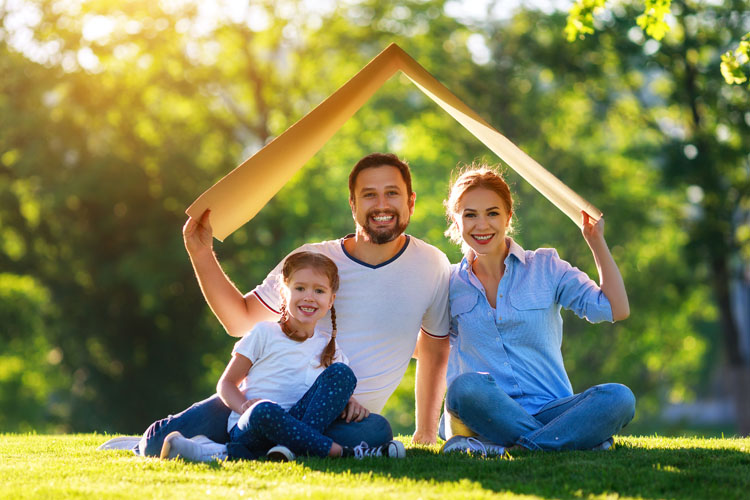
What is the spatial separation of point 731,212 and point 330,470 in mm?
16946

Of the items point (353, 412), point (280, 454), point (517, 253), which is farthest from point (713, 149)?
point (280, 454)

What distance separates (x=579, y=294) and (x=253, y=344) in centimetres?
182

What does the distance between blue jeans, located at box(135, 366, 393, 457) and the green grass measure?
6.2 inches

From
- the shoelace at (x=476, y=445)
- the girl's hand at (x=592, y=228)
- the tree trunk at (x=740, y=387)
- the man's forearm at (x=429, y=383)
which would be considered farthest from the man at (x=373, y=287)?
the tree trunk at (x=740, y=387)

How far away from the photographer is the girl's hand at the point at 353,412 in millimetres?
5012

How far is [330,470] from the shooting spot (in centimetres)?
432

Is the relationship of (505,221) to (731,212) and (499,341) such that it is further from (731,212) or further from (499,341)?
(731,212)

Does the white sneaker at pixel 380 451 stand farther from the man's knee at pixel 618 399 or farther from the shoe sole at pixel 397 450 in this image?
the man's knee at pixel 618 399

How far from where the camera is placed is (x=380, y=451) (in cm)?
495

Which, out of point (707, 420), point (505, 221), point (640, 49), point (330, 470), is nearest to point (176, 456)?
point (330, 470)

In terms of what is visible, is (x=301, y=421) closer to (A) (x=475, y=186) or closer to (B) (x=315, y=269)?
(B) (x=315, y=269)

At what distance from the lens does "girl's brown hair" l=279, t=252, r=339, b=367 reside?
16.9 ft

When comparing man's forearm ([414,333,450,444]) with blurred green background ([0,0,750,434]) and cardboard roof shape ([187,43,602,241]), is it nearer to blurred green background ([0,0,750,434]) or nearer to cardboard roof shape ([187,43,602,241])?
cardboard roof shape ([187,43,602,241])

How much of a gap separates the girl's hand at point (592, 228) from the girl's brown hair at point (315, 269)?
140 centimetres
